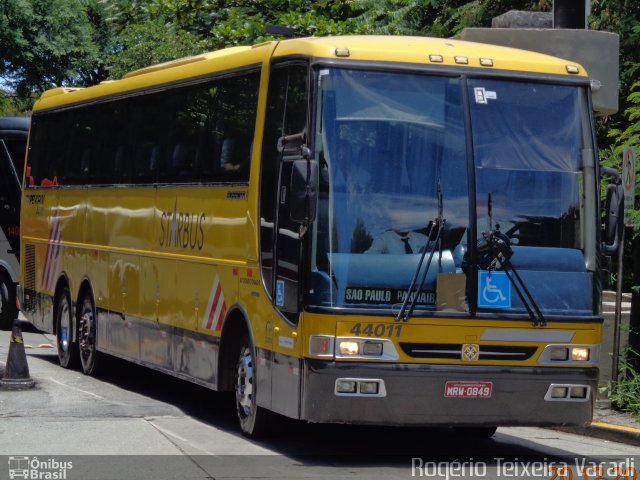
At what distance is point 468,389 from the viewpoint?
33.0 feet

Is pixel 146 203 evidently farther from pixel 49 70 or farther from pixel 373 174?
pixel 49 70

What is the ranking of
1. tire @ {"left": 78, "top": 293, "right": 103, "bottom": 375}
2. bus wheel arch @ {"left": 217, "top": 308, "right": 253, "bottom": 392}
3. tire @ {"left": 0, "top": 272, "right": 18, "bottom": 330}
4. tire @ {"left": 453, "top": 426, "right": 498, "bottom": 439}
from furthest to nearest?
tire @ {"left": 0, "top": 272, "right": 18, "bottom": 330} → tire @ {"left": 78, "top": 293, "right": 103, "bottom": 375} → tire @ {"left": 453, "top": 426, "right": 498, "bottom": 439} → bus wheel arch @ {"left": 217, "top": 308, "right": 253, "bottom": 392}

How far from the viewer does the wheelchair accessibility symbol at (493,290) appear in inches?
399

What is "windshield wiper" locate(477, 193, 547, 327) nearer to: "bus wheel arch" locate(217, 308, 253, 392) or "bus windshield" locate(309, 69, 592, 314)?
"bus windshield" locate(309, 69, 592, 314)

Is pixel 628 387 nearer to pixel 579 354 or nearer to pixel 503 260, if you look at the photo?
pixel 579 354

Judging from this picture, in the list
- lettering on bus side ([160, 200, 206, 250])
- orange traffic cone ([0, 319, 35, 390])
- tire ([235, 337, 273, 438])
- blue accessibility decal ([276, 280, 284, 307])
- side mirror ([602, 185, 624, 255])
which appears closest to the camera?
blue accessibility decal ([276, 280, 284, 307])

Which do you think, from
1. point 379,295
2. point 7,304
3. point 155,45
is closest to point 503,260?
point 379,295

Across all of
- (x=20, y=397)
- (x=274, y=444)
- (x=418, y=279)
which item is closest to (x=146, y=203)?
(x=20, y=397)

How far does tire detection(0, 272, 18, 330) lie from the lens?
23.5 metres

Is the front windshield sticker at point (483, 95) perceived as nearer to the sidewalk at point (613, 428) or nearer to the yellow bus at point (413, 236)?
the yellow bus at point (413, 236)

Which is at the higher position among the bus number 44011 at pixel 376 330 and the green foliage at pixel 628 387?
the bus number 44011 at pixel 376 330

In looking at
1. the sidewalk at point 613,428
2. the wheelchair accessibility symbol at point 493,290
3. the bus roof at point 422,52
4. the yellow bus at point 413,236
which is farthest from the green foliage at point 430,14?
the wheelchair accessibility symbol at point 493,290

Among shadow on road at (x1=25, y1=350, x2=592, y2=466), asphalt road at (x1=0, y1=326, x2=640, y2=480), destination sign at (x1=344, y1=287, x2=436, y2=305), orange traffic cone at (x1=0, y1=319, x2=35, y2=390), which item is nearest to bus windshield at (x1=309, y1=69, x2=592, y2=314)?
destination sign at (x1=344, y1=287, x2=436, y2=305)

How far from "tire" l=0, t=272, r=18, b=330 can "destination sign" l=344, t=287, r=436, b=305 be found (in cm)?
1478
